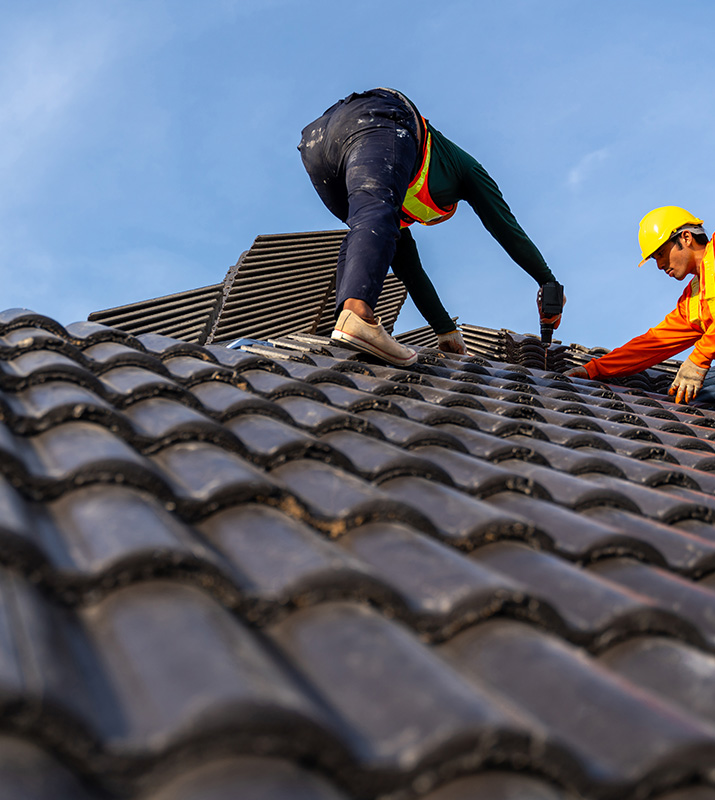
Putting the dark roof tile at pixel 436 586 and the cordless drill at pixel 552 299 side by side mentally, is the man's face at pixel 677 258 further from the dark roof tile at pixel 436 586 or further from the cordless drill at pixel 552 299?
the dark roof tile at pixel 436 586

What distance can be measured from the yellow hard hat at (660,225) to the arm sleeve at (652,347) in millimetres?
501

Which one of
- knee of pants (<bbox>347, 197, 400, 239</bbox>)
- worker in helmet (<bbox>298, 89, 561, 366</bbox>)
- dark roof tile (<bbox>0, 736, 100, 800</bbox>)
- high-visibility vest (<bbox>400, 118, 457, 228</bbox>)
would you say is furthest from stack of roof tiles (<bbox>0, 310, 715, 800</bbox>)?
high-visibility vest (<bbox>400, 118, 457, 228</bbox>)

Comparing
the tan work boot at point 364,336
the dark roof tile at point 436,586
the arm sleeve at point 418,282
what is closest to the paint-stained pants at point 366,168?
the tan work boot at point 364,336

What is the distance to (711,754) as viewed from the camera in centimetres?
105

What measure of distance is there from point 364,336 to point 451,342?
2.19m

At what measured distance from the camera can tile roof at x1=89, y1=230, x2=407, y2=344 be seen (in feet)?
27.9

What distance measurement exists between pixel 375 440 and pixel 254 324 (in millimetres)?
6717

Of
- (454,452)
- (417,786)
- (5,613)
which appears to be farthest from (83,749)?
(454,452)

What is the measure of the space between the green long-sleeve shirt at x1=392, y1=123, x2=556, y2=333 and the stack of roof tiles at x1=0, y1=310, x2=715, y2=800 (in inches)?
126

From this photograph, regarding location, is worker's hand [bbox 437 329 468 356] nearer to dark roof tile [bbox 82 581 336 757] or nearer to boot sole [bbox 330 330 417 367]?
boot sole [bbox 330 330 417 367]

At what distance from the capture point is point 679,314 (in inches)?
242

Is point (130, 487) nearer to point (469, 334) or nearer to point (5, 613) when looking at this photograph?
point (5, 613)

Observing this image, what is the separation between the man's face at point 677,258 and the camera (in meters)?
5.87

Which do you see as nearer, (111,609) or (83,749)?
(83,749)
